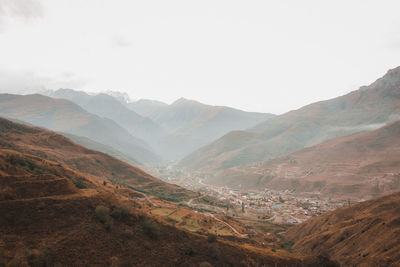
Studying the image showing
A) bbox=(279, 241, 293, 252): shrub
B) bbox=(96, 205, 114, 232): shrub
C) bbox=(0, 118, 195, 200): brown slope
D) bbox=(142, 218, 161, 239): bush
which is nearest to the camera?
bbox=(96, 205, 114, 232): shrub

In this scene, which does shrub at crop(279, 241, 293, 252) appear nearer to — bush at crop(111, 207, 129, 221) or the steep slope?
the steep slope

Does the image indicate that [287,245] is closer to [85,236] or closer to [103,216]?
[103,216]

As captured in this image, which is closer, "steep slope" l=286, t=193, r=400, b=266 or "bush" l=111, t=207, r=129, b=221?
"bush" l=111, t=207, r=129, b=221

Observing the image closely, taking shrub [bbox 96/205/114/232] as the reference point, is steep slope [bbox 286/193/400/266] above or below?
below

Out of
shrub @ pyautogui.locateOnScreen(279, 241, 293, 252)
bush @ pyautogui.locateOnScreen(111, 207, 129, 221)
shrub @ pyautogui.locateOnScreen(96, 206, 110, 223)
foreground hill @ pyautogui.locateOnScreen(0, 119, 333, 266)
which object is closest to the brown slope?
shrub @ pyautogui.locateOnScreen(279, 241, 293, 252)

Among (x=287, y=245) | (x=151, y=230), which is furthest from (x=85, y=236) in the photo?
(x=287, y=245)

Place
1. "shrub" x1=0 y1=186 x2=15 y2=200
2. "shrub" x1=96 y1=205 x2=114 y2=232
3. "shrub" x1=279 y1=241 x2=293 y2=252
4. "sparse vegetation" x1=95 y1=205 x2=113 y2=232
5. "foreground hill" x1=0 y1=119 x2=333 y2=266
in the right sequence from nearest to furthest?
"foreground hill" x1=0 y1=119 x2=333 y2=266 < "shrub" x1=0 y1=186 x2=15 y2=200 < "shrub" x1=96 y1=205 x2=114 y2=232 < "sparse vegetation" x1=95 y1=205 x2=113 y2=232 < "shrub" x1=279 y1=241 x2=293 y2=252

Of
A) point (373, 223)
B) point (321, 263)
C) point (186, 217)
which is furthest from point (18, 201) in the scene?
point (373, 223)

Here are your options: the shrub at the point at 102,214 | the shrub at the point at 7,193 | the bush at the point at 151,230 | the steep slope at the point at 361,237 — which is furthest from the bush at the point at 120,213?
the steep slope at the point at 361,237

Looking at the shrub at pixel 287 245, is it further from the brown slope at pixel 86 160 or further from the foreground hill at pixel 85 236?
the brown slope at pixel 86 160
